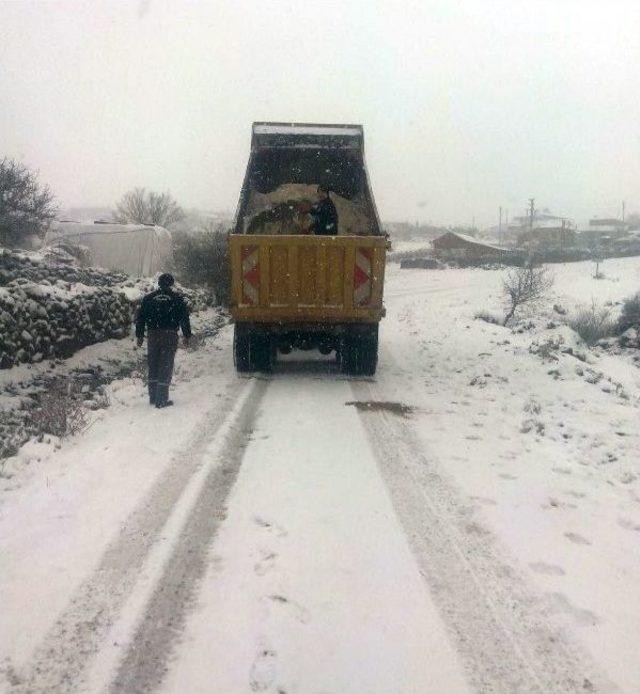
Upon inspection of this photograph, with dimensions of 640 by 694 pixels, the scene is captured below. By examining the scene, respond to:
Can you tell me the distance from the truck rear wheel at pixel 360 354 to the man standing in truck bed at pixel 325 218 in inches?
74.7

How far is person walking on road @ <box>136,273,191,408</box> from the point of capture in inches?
287

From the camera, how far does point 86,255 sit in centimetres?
2670

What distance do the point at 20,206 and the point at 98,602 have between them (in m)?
25.3

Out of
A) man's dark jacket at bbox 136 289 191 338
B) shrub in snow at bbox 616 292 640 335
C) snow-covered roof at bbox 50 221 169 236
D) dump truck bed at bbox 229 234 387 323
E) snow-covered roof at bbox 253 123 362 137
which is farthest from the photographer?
snow-covered roof at bbox 50 221 169 236

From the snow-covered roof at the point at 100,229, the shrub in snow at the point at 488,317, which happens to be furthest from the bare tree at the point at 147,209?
the shrub in snow at the point at 488,317

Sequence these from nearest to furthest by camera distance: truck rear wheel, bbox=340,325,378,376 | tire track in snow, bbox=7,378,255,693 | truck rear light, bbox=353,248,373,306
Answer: tire track in snow, bbox=7,378,255,693, truck rear light, bbox=353,248,373,306, truck rear wheel, bbox=340,325,378,376

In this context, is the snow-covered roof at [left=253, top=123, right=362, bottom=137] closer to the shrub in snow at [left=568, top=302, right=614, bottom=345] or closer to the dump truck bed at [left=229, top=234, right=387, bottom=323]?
the dump truck bed at [left=229, top=234, right=387, bottom=323]

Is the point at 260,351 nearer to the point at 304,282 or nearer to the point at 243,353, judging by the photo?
the point at 243,353

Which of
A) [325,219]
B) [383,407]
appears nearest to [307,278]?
[325,219]

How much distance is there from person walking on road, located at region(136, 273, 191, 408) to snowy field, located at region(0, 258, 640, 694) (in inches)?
12.3

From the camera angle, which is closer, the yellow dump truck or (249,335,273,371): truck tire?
the yellow dump truck

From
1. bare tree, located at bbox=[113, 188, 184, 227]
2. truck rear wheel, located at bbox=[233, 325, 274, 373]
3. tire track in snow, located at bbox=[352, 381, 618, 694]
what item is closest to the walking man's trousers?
truck rear wheel, located at bbox=[233, 325, 274, 373]

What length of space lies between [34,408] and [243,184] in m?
5.05

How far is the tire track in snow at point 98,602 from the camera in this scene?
265cm
